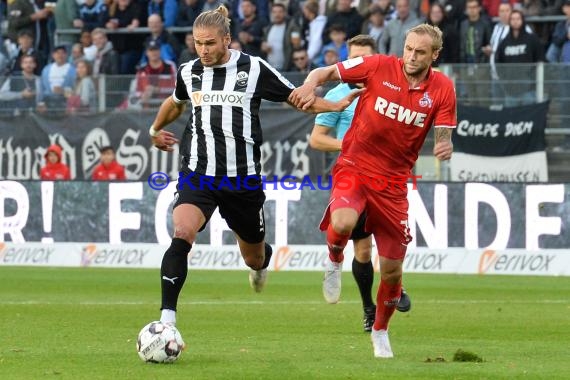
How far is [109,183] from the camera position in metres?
20.2

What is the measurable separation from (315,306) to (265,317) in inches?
55.2

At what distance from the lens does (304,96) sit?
898cm

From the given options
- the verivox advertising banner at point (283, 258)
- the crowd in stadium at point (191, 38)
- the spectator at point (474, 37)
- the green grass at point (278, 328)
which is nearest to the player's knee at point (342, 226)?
the green grass at point (278, 328)

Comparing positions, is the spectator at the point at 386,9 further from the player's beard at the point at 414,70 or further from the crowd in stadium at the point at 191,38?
the player's beard at the point at 414,70

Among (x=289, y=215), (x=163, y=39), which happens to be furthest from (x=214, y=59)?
(x=163, y=39)

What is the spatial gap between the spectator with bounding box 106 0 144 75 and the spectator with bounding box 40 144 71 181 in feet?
11.2

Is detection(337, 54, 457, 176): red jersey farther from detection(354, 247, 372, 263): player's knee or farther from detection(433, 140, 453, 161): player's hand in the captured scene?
detection(354, 247, 372, 263): player's knee

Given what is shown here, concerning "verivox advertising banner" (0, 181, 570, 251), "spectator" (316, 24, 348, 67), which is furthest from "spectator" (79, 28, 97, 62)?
"verivox advertising banner" (0, 181, 570, 251)

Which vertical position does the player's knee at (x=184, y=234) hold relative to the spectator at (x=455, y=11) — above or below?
below

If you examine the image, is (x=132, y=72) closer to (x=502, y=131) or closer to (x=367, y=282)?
(x=502, y=131)

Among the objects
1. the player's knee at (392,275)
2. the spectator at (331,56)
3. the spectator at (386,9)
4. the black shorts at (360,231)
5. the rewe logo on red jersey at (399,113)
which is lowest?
the black shorts at (360,231)

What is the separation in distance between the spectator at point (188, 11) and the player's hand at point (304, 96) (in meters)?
15.9

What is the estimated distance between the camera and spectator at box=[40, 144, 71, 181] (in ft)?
70.9

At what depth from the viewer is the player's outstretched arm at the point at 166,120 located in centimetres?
996
